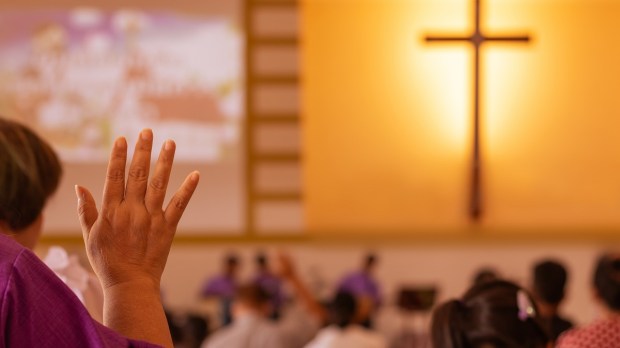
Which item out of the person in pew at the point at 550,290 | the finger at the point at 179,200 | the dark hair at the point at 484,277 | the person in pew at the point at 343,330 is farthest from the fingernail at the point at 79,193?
the person in pew at the point at 343,330

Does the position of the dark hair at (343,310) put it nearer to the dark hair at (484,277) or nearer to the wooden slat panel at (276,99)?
the dark hair at (484,277)

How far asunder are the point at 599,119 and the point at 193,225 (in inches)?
193

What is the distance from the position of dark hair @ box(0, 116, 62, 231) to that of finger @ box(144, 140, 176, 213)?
0.32 meters

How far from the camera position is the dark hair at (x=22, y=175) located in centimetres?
160

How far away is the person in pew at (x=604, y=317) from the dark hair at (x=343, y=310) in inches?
95.6

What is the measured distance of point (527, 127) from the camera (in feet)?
39.9

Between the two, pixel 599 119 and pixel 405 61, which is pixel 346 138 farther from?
pixel 599 119

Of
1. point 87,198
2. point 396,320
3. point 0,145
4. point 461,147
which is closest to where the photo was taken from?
point 87,198

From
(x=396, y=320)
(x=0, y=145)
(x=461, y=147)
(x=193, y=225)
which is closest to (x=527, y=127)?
(x=461, y=147)

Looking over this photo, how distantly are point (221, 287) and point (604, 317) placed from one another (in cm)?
780

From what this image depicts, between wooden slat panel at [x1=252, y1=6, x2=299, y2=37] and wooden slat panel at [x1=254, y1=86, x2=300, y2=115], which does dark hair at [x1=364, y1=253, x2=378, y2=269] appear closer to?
wooden slat panel at [x1=254, y1=86, x2=300, y2=115]

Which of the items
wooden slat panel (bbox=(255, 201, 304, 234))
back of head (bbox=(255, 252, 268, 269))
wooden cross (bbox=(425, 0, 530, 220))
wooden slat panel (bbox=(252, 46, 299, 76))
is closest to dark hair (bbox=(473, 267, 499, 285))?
wooden cross (bbox=(425, 0, 530, 220))

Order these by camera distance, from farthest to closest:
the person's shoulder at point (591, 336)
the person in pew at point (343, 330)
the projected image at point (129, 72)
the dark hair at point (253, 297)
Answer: the projected image at point (129, 72)
the dark hair at point (253, 297)
the person in pew at point (343, 330)
the person's shoulder at point (591, 336)

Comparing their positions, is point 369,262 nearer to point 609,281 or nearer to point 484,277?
point 609,281
